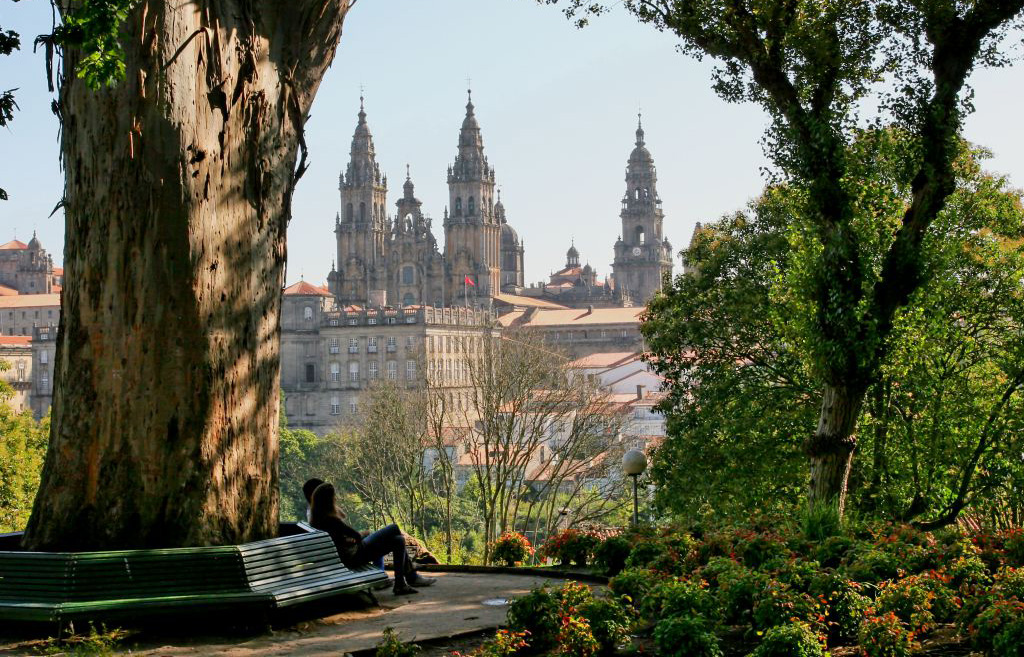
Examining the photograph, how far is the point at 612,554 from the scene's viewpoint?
880 centimetres

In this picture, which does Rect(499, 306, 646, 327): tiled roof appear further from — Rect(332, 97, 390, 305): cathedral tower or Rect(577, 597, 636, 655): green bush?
Rect(577, 597, 636, 655): green bush

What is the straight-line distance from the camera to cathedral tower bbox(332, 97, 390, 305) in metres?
102

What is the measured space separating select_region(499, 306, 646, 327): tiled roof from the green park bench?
88.2 metres

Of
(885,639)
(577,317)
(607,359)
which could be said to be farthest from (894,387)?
(577,317)

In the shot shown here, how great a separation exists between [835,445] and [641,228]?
10480cm

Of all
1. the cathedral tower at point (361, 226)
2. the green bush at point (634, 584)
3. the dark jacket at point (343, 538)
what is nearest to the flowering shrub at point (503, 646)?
the green bush at point (634, 584)

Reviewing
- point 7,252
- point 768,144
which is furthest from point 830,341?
point 7,252

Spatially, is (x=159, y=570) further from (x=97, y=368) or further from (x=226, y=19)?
(x=226, y=19)

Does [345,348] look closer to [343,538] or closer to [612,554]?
[612,554]

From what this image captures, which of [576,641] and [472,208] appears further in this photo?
[472,208]

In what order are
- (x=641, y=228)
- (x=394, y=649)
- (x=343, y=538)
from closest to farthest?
(x=394, y=649) < (x=343, y=538) < (x=641, y=228)

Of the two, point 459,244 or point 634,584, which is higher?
point 459,244

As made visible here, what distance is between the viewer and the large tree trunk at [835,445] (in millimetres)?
11070

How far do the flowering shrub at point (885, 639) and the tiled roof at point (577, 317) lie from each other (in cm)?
8889
